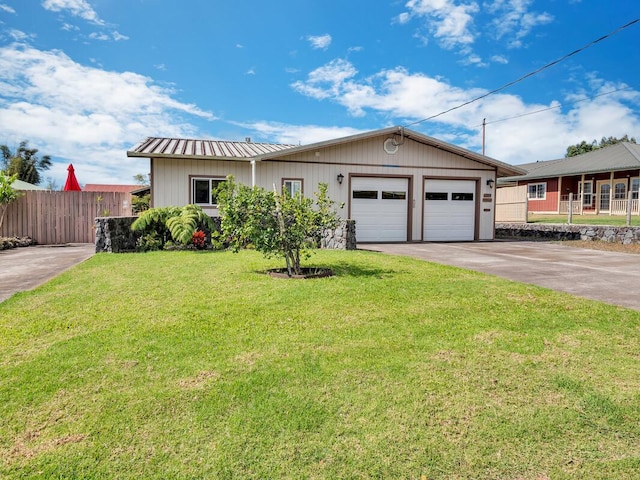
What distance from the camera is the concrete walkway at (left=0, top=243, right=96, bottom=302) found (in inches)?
251

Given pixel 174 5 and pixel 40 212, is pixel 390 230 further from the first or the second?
pixel 40 212

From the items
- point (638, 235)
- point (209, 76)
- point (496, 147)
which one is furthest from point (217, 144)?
point (496, 147)

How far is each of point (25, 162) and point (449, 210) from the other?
38311 millimetres

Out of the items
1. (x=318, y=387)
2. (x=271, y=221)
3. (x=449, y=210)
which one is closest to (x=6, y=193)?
(x=271, y=221)

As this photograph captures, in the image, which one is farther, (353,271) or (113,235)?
(113,235)

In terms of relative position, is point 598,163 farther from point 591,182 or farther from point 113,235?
point 113,235

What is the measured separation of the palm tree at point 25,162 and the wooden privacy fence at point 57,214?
27.4 metres

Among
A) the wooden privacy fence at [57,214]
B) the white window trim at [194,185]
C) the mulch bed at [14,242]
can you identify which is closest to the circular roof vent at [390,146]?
the white window trim at [194,185]

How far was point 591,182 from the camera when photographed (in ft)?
91.3

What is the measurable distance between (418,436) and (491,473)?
1.40 feet

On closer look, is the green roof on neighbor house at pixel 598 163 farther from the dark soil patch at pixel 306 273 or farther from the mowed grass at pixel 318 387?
the mowed grass at pixel 318 387

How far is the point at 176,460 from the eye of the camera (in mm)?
2227

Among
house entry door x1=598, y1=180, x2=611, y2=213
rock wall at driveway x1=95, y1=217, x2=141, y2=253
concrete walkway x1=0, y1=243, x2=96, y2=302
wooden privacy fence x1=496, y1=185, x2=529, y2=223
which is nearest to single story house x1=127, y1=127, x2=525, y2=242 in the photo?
rock wall at driveway x1=95, y1=217, x2=141, y2=253

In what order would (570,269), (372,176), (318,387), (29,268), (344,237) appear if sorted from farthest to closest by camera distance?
1. (372,176)
2. (344,237)
3. (29,268)
4. (570,269)
5. (318,387)
